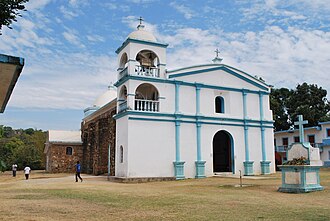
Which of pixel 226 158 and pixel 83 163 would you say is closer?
pixel 226 158

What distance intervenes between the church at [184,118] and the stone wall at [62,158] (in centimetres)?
902

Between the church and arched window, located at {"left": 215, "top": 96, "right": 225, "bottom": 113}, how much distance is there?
7 centimetres

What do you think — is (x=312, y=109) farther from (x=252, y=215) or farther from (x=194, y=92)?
(x=252, y=215)

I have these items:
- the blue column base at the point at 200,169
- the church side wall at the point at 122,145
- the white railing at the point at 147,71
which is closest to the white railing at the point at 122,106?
the church side wall at the point at 122,145

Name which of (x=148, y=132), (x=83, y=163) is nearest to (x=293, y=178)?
(x=148, y=132)

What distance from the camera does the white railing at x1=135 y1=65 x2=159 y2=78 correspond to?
20.4 m

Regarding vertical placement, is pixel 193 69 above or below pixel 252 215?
above

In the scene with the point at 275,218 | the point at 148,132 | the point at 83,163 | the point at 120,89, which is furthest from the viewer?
the point at 83,163

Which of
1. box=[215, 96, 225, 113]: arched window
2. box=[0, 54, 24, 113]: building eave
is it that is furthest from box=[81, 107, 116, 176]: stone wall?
box=[0, 54, 24, 113]: building eave

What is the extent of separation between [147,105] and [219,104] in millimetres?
5318

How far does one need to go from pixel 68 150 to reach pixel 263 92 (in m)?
18.3

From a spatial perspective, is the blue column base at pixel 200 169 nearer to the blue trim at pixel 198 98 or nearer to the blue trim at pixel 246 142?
the blue trim at pixel 198 98

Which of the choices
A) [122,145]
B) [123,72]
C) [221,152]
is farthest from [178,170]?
[123,72]

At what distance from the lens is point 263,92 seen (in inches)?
935
